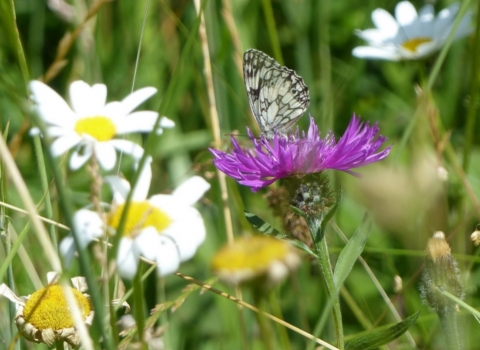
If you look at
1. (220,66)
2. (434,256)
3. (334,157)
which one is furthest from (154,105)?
(434,256)

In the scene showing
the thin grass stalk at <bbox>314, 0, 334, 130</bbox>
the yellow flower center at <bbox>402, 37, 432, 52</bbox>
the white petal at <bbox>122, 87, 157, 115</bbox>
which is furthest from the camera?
the yellow flower center at <bbox>402, 37, 432, 52</bbox>

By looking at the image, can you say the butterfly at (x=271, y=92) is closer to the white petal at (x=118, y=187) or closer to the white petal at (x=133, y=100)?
the white petal at (x=133, y=100)

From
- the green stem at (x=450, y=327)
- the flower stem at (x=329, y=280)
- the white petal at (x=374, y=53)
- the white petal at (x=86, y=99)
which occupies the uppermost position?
the white petal at (x=86, y=99)

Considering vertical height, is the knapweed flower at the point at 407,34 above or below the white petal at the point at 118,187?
above

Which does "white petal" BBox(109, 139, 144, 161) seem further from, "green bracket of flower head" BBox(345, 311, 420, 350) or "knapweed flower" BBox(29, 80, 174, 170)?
"green bracket of flower head" BBox(345, 311, 420, 350)

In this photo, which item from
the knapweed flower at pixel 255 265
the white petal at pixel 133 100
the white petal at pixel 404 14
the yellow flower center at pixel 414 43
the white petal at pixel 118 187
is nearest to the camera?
the knapweed flower at pixel 255 265

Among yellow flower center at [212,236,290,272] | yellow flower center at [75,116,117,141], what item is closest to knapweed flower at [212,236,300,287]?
yellow flower center at [212,236,290,272]

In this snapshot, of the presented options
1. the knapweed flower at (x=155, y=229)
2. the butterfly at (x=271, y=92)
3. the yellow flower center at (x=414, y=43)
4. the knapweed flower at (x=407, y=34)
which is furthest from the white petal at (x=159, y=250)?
the yellow flower center at (x=414, y=43)

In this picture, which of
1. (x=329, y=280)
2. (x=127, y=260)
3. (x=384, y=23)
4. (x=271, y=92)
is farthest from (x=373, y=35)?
(x=127, y=260)

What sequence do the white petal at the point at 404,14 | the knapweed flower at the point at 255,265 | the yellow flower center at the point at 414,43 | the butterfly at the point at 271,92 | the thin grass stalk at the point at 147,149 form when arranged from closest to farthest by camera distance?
the knapweed flower at the point at 255,265 → the thin grass stalk at the point at 147,149 → the butterfly at the point at 271,92 → the yellow flower center at the point at 414,43 → the white petal at the point at 404,14
